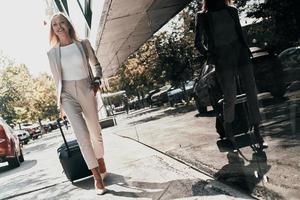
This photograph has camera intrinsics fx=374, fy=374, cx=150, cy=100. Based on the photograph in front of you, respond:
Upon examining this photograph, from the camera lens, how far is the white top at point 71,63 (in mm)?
3781

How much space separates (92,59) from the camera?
12.7 ft

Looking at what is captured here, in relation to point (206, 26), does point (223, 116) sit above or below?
below

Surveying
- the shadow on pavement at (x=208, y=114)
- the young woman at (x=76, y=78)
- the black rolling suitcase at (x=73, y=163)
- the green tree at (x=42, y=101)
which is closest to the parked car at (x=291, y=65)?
the shadow on pavement at (x=208, y=114)

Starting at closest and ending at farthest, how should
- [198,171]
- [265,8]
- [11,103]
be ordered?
1. [265,8]
2. [198,171]
3. [11,103]

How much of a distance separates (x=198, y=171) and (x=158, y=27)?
1.42 metres

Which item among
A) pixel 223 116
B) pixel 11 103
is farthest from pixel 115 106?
pixel 11 103

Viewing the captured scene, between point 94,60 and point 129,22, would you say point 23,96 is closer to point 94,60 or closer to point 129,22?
point 129,22

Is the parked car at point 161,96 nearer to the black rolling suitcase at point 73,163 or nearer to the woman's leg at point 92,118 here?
the woman's leg at point 92,118

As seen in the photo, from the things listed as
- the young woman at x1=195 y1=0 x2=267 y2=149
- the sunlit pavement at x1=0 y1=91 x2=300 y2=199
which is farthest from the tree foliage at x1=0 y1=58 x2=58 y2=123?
the young woman at x1=195 y1=0 x2=267 y2=149

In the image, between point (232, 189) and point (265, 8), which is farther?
point (232, 189)

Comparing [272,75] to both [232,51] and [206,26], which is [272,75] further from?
[206,26]

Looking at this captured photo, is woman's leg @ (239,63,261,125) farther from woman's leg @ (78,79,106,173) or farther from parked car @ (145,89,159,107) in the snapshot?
woman's leg @ (78,79,106,173)

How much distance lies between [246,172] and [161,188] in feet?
3.07

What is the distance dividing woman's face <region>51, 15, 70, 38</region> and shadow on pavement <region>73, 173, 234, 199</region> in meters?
1.67
